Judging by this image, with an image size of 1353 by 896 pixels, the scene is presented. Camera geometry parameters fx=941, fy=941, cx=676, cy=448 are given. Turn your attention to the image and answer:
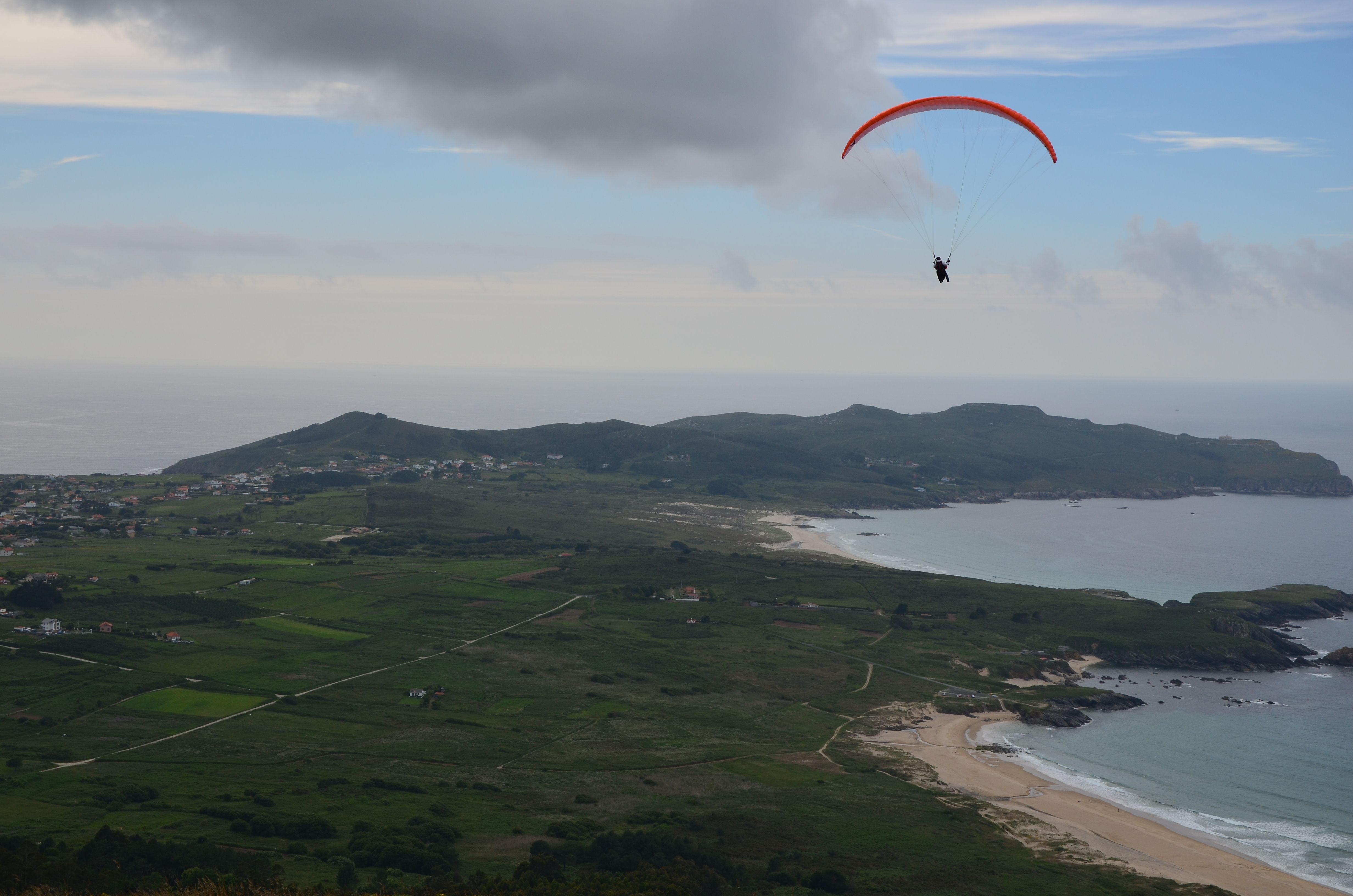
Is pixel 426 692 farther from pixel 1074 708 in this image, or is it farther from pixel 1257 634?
pixel 1257 634

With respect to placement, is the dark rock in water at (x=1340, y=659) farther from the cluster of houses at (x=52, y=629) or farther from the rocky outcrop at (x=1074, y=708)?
the cluster of houses at (x=52, y=629)

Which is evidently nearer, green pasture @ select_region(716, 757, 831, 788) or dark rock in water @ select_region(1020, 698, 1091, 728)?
green pasture @ select_region(716, 757, 831, 788)

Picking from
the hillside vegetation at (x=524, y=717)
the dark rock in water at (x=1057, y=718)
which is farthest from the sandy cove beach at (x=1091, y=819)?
the dark rock in water at (x=1057, y=718)

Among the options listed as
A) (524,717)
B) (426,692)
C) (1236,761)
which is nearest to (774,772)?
(524,717)

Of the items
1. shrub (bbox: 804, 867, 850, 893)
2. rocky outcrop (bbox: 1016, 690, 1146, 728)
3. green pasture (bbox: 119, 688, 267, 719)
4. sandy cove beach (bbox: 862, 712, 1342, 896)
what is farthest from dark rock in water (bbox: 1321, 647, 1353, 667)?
green pasture (bbox: 119, 688, 267, 719)

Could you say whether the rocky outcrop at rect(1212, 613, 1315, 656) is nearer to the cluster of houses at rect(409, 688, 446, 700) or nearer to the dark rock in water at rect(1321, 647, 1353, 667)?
the dark rock in water at rect(1321, 647, 1353, 667)

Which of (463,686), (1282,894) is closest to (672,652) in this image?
(463,686)
